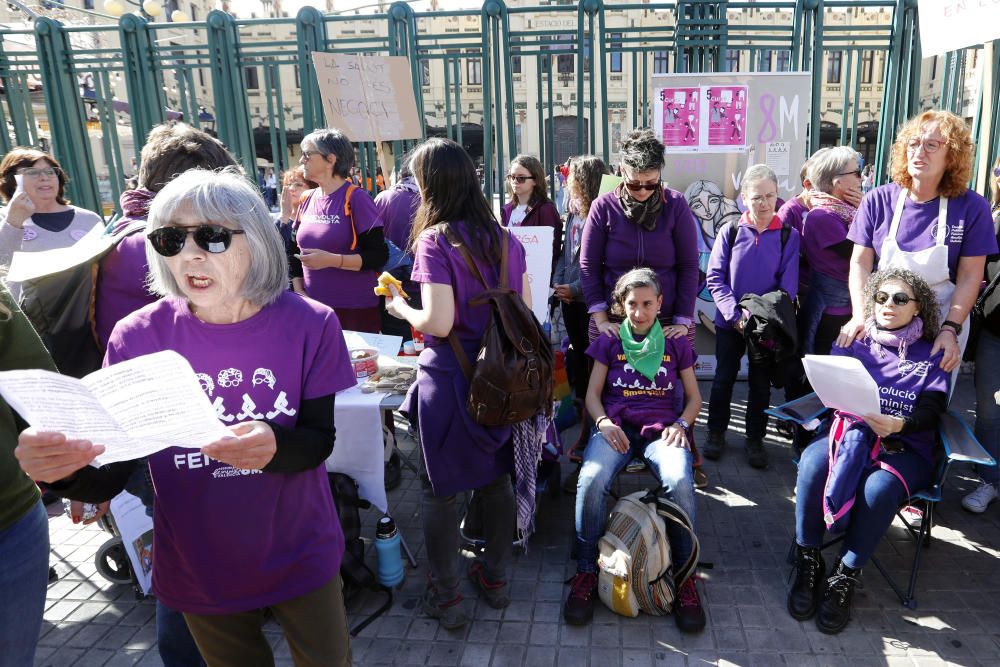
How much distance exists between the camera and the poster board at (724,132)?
488 centimetres

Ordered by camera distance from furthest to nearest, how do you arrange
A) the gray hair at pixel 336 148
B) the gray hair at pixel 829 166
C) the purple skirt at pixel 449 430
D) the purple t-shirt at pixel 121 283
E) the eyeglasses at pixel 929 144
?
the gray hair at pixel 829 166
the gray hair at pixel 336 148
the eyeglasses at pixel 929 144
the purple skirt at pixel 449 430
the purple t-shirt at pixel 121 283

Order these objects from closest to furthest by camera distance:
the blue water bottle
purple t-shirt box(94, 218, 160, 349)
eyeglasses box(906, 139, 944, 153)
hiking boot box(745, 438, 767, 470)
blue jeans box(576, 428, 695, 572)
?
purple t-shirt box(94, 218, 160, 349) < blue jeans box(576, 428, 695, 572) < the blue water bottle < eyeglasses box(906, 139, 944, 153) < hiking boot box(745, 438, 767, 470)

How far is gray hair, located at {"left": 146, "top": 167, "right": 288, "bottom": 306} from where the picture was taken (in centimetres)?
152

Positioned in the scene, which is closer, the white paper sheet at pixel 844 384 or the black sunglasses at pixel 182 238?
the black sunglasses at pixel 182 238

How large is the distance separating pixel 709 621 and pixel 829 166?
282 cm

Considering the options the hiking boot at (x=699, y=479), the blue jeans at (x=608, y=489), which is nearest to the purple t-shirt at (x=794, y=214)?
the hiking boot at (x=699, y=479)

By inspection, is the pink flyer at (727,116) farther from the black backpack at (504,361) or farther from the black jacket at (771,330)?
the black backpack at (504,361)

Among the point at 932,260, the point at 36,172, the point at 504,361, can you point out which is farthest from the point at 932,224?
the point at 36,172

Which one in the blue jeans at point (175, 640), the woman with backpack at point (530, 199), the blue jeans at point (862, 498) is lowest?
the blue jeans at point (862, 498)

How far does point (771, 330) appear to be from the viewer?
12.4 ft

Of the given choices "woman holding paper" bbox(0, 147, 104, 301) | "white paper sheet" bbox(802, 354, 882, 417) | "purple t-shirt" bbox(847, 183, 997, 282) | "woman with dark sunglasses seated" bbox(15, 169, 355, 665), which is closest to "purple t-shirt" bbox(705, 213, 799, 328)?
"purple t-shirt" bbox(847, 183, 997, 282)

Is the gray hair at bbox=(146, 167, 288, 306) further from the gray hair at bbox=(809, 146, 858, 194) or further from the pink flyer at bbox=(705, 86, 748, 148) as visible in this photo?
the pink flyer at bbox=(705, 86, 748, 148)

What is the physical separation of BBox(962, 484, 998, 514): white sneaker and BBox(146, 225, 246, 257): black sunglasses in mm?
3936

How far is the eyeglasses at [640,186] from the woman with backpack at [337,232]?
57.6 inches
